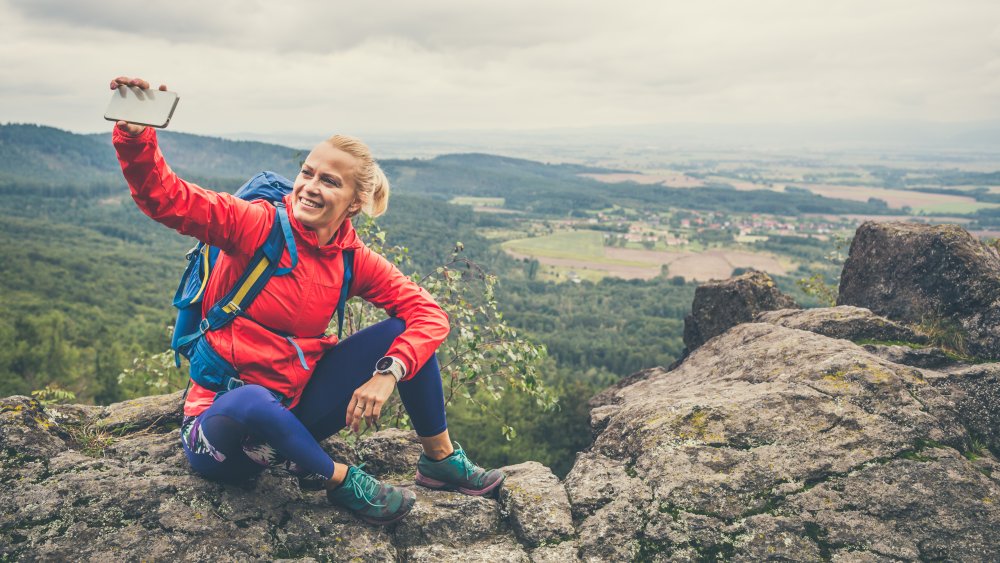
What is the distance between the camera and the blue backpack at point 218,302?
3859 millimetres

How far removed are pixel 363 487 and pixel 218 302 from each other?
1.68 meters

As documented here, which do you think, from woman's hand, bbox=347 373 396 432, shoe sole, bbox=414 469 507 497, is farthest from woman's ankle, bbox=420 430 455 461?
woman's hand, bbox=347 373 396 432

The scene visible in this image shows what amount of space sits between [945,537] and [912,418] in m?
0.99

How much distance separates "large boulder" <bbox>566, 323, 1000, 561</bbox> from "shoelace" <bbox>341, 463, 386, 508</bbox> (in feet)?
5.25

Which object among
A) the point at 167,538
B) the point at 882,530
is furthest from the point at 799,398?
the point at 167,538

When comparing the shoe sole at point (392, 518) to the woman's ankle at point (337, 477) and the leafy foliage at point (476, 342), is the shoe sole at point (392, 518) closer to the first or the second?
the woman's ankle at point (337, 477)

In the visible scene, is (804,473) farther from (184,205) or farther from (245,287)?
(184,205)

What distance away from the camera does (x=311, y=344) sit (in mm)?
4215

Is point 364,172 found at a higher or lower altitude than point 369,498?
higher

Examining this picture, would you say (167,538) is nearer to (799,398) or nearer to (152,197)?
(152,197)

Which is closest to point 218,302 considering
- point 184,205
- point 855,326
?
point 184,205

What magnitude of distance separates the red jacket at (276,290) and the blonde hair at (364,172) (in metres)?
0.24

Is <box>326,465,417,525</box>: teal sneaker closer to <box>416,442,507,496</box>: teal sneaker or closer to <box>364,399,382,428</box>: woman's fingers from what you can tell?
<box>416,442,507,496</box>: teal sneaker

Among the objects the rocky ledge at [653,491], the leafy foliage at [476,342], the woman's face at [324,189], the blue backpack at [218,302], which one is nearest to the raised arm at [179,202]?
the blue backpack at [218,302]
